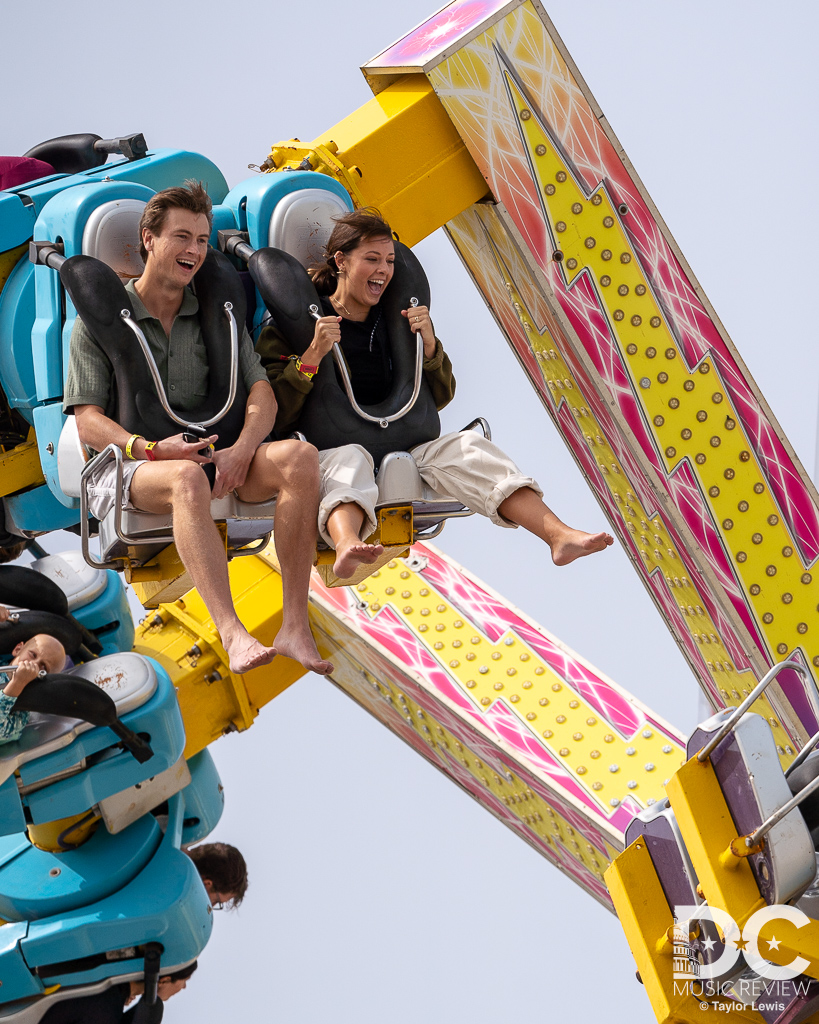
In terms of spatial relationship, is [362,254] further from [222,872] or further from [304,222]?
→ [222,872]

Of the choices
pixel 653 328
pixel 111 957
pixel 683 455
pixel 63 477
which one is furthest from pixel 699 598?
pixel 111 957

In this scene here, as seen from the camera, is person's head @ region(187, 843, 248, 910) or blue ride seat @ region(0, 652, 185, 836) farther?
person's head @ region(187, 843, 248, 910)

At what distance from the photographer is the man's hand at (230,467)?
11.1 feet

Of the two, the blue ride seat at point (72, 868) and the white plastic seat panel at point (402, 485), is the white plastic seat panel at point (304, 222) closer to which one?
the white plastic seat panel at point (402, 485)

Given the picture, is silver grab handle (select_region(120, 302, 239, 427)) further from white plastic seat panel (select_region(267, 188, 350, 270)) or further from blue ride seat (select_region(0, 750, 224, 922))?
blue ride seat (select_region(0, 750, 224, 922))

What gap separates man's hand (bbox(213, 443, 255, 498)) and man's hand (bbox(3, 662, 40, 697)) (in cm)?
106

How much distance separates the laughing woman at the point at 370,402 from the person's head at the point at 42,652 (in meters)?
1.14

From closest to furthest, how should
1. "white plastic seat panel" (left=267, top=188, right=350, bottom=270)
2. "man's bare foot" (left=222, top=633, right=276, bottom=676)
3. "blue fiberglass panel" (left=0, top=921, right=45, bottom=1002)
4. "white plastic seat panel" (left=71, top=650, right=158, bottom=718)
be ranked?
"man's bare foot" (left=222, top=633, right=276, bottom=676) → "white plastic seat panel" (left=267, top=188, right=350, bottom=270) → "white plastic seat panel" (left=71, top=650, right=158, bottom=718) → "blue fiberglass panel" (left=0, top=921, right=45, bottom=1002)

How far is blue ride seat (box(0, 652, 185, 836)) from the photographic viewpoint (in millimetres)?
4305

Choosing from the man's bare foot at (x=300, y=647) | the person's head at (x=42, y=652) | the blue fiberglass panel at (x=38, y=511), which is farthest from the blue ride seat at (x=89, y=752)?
the man's bare foot at (x=300, y=647)

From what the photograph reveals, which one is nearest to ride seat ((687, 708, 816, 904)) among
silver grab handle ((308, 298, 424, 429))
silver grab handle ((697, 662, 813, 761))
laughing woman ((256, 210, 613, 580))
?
silver grab handle ((697, 662, 813, 761))

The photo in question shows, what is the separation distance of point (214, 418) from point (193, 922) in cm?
210

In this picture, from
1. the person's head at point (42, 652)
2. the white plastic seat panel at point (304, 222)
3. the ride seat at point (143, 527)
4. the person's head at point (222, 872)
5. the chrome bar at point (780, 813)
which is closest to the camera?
the chrome bar at point (780, 813)

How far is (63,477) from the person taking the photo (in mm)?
3617
